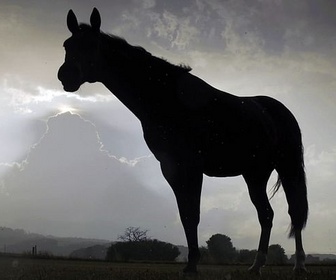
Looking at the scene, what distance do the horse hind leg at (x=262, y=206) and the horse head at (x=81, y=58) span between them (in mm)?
3665

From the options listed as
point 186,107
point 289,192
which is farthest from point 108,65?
point 289,192

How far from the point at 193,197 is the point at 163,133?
108 cm

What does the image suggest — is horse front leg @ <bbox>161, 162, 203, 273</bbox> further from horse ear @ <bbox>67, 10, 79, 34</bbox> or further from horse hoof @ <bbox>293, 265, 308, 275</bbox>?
horse ear @ <bbox>67, 10, 79, 34</bbox>

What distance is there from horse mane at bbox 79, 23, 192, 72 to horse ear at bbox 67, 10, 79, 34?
0.29ft

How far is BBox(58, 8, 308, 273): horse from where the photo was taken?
6.49m

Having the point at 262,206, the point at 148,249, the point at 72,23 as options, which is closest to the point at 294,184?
the point at 262,206

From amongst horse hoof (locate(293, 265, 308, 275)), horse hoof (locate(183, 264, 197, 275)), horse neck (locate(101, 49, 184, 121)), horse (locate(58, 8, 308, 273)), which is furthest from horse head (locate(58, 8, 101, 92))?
horse hoof (locate(293, 265, 308, 275))

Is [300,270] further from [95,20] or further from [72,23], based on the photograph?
[72,23]

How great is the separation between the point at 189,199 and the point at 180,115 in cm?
134

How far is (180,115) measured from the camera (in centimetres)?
680

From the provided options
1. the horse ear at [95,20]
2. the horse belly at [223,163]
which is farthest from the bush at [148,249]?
the horse ear at [95,20]

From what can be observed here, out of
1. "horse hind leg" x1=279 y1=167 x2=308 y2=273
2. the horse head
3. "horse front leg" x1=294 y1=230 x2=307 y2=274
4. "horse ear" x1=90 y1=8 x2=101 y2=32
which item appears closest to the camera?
the horse head

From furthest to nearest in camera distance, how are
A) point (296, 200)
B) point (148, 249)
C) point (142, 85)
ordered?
1. point (148, 249)
2. point (296, 200)
3. point (142, 85)

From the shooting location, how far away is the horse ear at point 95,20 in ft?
23.4
